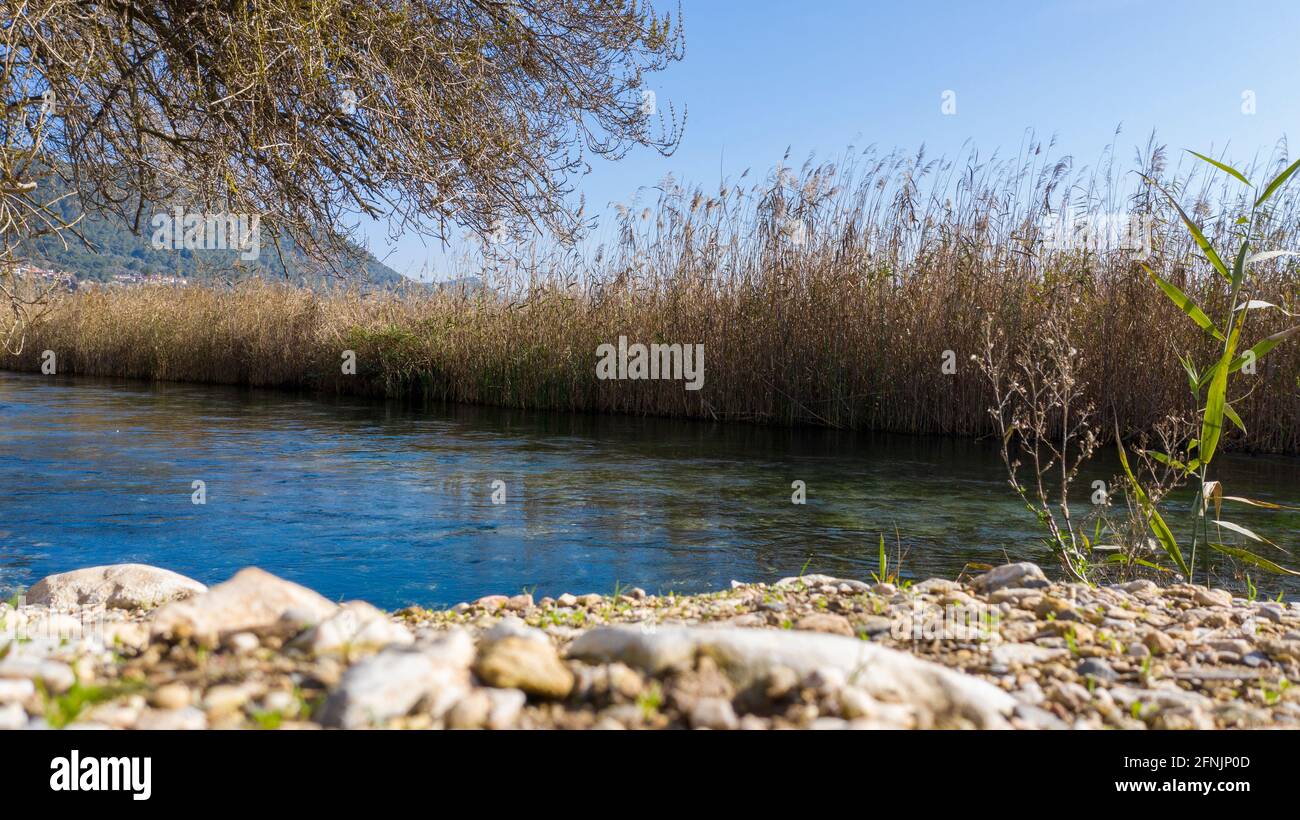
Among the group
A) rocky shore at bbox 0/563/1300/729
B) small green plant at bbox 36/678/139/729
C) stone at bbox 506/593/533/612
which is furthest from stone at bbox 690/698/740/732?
stone at bbox 506/593/533/612

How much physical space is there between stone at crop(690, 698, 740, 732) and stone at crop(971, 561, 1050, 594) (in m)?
2.01

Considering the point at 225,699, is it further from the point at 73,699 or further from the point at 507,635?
the point at 507,635

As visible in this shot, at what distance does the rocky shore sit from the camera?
1.70m

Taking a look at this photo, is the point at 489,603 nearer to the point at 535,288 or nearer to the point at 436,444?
the point at 436,444

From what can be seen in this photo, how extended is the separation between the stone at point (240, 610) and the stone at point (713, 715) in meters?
0.88

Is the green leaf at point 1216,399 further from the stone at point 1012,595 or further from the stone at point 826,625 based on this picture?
the stone at point 826,625

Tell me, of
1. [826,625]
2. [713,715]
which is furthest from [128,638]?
[826,625]

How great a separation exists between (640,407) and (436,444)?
10.2ft

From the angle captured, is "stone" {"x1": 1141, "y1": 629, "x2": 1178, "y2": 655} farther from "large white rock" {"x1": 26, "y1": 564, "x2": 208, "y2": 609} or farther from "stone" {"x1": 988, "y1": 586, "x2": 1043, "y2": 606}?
"large white rock" {"x1": 26, "y1": 564, "x2": 208, "y2": 609}

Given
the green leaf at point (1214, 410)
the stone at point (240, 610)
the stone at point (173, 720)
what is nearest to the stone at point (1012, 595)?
the green leaf at point (1214, 410)

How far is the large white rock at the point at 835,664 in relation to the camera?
1827mm

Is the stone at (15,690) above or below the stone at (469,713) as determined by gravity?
above

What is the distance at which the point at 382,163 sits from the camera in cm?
516
